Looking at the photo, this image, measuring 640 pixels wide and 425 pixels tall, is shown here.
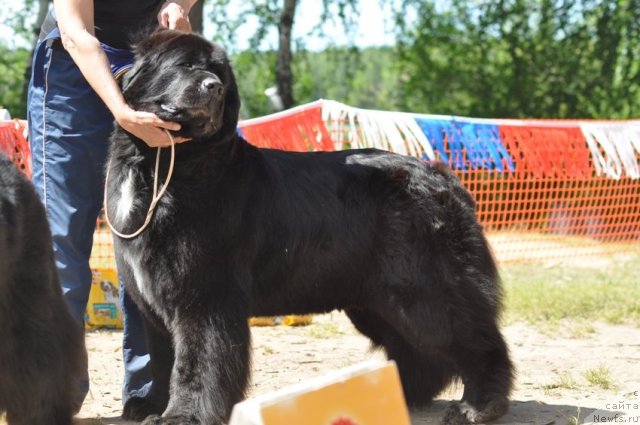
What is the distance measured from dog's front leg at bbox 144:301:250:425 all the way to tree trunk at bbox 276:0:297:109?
9.88m

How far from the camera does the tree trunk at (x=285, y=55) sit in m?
12.7

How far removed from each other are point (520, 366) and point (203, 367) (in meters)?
2.18

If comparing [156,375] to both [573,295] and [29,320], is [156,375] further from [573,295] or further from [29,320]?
[573,295]

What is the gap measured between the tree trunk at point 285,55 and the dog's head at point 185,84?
9573 mm

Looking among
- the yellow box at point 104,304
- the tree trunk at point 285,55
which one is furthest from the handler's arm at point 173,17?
the tree trunk at point 285,55

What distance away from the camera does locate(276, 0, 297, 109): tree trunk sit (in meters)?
12.7

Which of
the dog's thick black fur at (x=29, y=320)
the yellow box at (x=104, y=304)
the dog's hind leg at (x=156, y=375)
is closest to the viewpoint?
the dog's thick black fur at (x=29, y=320)

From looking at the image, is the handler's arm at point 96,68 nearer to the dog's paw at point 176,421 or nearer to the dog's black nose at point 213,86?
the dog's black nose at point 213,86

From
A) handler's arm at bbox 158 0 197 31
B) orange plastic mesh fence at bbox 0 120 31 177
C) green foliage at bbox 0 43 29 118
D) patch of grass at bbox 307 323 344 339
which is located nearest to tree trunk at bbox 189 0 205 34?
orange plastic mesh fence at bbox 0 120 31 177

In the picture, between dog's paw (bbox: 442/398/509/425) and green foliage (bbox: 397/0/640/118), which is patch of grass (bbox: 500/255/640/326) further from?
green foliage (bbox: 397/0/640/118)

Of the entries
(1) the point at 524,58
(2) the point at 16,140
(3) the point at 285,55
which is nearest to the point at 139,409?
(2) the point at 16,140

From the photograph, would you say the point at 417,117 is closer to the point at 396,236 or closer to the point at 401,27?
the point at 396,236

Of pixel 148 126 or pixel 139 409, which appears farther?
pixel 139 409

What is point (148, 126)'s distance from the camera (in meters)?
3.15
